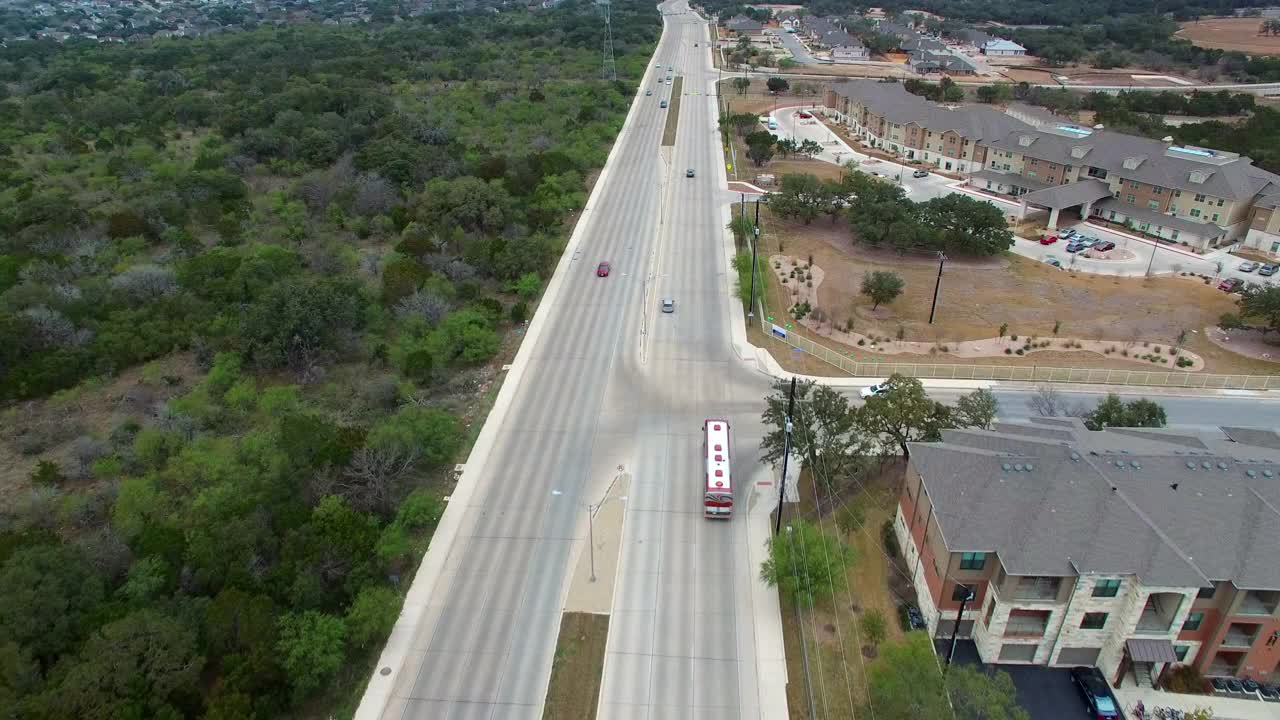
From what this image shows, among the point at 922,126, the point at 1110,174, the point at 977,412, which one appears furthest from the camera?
the point at 922,126

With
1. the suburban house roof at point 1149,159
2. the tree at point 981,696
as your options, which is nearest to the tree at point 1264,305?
the suburban house roof at point 1149,159

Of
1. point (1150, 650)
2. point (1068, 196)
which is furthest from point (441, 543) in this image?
point (1068, 196)

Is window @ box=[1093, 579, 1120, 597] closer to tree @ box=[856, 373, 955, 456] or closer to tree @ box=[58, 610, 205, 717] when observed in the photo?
tree @ box=[856, 373, 955, 456]

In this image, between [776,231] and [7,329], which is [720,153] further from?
[7,329]

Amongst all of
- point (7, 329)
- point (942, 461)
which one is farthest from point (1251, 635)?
point (7, 329)

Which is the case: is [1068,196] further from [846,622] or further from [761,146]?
[846,622]

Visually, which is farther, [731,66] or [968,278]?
[731,66]
